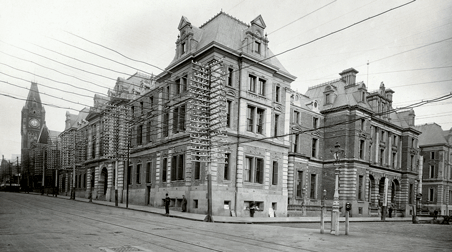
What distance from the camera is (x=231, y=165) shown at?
30.6 m

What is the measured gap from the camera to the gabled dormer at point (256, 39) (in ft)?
107

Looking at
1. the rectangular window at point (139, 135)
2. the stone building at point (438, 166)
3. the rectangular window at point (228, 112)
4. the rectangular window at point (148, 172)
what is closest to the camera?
the rectangular window at point (228, 112)

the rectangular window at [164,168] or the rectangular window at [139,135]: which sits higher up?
the rectangular window at [139,135]

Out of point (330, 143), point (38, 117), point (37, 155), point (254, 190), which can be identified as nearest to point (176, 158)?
point (254, 190)

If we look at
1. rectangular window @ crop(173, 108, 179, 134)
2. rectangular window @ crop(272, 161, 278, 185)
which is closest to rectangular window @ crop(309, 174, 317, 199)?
rectangular window @ crop(272, 161, 278, 185)

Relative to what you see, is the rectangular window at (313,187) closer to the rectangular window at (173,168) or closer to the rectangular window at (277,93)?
the rectangular window at (277,93)

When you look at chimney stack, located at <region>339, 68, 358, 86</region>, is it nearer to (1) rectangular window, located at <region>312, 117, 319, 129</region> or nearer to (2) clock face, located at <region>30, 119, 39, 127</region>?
(1) rectangular window, located at <region>312, 117, 319, 129</region>

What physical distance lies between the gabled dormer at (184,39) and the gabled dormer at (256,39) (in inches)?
200

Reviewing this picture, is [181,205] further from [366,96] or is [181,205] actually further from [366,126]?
[366,96]

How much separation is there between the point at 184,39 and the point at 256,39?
700 cm

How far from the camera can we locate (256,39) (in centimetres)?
3341

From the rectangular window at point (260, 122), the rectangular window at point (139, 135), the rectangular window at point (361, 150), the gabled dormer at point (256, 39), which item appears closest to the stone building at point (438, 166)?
the rectangular window at point (361, 150)

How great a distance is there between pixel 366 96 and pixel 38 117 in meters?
106

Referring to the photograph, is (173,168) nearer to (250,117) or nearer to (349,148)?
(250,117)
